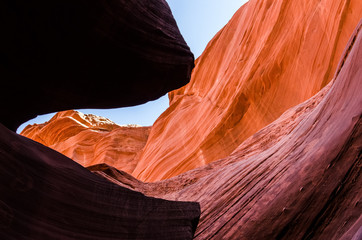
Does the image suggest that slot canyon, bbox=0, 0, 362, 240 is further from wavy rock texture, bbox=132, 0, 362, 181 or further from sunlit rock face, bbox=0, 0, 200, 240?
wavy rock texture, bbox=132, 0, 362, 181

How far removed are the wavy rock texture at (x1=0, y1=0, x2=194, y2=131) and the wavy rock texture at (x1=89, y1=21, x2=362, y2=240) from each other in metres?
1.42

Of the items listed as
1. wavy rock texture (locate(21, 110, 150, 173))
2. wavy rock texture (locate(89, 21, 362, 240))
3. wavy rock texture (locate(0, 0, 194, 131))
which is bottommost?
wavy rock texture (locate(21, 110, 150, 173))

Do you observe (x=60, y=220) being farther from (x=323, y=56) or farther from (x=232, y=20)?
(x=232, y=20)

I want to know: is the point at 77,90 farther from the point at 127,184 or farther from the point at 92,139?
the point at 92,139

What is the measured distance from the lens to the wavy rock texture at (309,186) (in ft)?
7.01

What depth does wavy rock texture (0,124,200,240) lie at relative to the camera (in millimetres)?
1568

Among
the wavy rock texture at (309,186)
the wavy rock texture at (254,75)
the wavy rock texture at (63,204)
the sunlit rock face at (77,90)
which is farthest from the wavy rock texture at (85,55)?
the wavy rock texture at (254,75)

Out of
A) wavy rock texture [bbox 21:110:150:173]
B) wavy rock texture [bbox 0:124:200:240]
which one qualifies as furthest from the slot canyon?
wavy rock texture [bbox 21:110:150:173]

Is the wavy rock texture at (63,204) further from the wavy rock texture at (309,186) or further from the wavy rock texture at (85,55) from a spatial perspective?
Result: the wavy rock texture at (85,55)

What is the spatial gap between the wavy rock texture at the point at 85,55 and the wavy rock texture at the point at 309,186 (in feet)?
4.65

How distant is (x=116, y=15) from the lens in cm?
259

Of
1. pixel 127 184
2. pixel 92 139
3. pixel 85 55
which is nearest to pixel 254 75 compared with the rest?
pixel 127 184

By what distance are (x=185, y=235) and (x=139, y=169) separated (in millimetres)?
11815

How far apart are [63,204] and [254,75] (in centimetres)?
867
